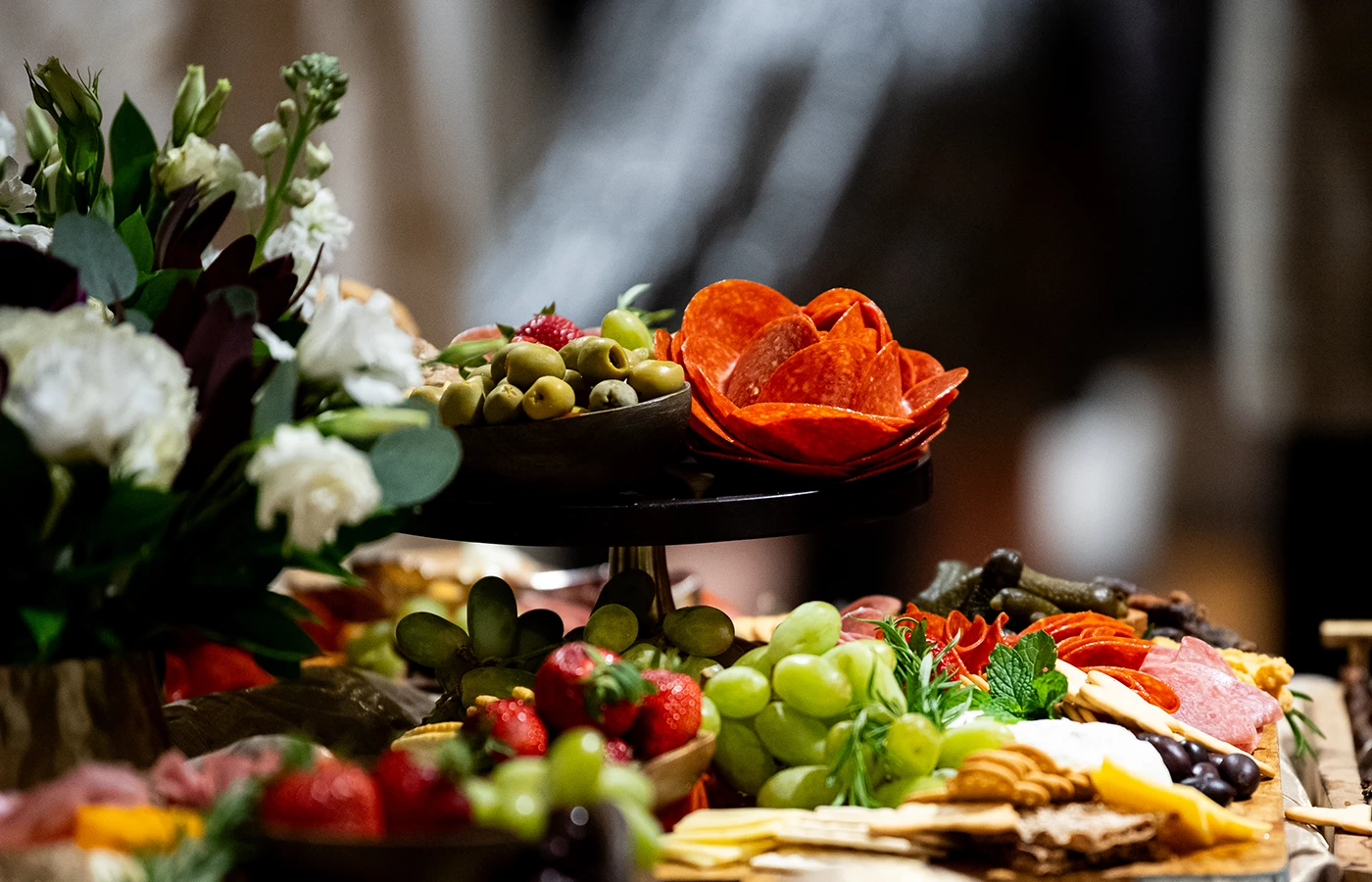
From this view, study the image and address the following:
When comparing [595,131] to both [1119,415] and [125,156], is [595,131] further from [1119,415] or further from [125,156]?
[125,156]

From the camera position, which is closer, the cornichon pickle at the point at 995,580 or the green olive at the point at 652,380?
the green olive at the point at 652,380

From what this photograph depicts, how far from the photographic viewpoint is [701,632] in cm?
95

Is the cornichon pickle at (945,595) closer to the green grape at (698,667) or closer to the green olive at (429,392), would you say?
the green grape at (698,667)

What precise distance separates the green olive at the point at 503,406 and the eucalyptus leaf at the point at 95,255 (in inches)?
10.7

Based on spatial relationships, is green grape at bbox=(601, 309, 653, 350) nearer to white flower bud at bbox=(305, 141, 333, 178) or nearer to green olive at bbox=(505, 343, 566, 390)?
green olive at bbox=(505, 343, 566, 390)

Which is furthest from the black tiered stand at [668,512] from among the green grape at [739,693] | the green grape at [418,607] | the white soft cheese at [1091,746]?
the green grape at [418,607]

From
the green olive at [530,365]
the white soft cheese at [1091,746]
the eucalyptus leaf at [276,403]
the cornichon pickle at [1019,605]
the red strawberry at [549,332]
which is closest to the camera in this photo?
the eucalyptus leaf at [276,403]

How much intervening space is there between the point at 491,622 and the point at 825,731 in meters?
0.30

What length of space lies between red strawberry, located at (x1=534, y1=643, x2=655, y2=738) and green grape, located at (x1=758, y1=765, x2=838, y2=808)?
0.44ft

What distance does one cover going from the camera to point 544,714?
2.62ft

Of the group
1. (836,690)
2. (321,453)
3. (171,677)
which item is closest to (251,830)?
(321,453)

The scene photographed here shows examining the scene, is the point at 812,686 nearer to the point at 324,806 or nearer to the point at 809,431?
the point at 809,431

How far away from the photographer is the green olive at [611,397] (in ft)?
3.00

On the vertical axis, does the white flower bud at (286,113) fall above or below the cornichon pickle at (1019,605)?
above
